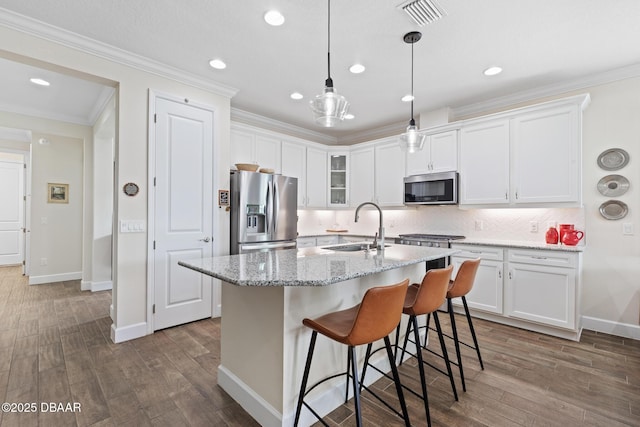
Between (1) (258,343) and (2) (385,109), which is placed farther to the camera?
(2) (385,109)

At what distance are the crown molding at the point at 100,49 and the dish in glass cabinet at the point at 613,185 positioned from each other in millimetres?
4373

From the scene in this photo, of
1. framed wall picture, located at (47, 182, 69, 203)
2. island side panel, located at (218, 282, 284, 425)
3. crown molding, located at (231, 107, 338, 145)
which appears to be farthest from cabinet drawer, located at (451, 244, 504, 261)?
framed wall picture, located at (47, 182, 69, 203)

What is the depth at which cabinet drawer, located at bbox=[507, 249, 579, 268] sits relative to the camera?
2.96 metres

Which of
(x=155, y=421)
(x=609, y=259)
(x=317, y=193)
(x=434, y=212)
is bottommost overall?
(x=155, y=421)

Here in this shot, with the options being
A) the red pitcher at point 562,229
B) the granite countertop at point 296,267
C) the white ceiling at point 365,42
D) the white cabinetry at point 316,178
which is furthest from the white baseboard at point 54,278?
the red pitcher at point 562,229

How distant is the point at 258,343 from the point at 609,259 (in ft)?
12.4

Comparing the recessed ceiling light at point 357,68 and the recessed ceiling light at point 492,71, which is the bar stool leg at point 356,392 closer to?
the recessed ceiling light at point 357,68

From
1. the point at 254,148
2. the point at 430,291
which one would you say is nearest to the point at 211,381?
the point at 430,291

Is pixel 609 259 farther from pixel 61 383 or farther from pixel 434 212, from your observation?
pixel 61 383

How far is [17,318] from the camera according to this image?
3.44 meters

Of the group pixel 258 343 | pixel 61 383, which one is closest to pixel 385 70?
pixel 258 343

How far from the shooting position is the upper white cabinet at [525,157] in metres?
3.16

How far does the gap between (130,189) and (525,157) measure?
434 centimetres

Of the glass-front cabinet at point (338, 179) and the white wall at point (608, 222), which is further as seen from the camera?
the glass-front cabinet at point (338, 179)
